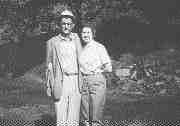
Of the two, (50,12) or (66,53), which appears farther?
(50,12)

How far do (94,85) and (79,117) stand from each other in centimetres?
72

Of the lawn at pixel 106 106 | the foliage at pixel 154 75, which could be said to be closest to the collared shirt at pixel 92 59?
the lawn at pixel 106 106

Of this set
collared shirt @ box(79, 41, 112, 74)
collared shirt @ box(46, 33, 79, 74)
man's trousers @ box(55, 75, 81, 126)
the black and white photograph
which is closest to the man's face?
collared shirt @ box(46, 33, 79, 74)

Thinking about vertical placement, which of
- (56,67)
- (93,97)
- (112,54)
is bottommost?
(112,54)

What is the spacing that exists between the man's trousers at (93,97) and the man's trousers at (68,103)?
0.46 ft

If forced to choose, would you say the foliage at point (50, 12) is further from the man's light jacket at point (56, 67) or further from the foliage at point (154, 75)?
the man's light jacket at point (56, 67)

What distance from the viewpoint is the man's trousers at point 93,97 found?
5004mm

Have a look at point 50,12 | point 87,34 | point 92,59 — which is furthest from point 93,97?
point 50,12

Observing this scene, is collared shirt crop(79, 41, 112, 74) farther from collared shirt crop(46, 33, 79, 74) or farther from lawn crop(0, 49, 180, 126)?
lawn crop(0, 49, 180, 126)

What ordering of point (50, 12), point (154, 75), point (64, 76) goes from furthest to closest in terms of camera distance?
1. point (50, 12)
2. point (154, 75)
3. point (64, 76)

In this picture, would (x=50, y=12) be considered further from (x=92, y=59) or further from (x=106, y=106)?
(x=92, y=59)

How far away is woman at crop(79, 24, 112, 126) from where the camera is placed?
5.00 metres

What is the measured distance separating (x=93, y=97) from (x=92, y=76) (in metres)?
0.32

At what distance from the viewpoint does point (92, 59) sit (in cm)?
500
